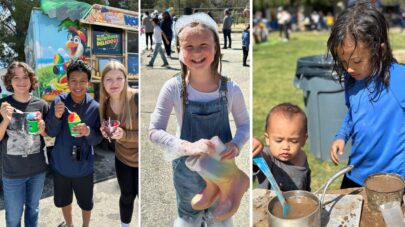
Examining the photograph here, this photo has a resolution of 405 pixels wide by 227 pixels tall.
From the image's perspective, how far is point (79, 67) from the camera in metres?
2.04

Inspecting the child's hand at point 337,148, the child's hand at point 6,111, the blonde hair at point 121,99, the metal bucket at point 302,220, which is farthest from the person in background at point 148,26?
the child's hand at point 337,148

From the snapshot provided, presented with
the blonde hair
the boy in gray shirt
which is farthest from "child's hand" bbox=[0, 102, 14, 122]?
the boy in gray shirt

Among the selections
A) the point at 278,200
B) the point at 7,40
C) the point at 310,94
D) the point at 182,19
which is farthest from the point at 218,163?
the point at 310,94

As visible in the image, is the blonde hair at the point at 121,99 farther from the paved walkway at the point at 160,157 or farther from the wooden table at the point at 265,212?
the wooden table at the point at 265,212

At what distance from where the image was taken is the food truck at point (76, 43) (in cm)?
199

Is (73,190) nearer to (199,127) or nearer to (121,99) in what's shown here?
(121,99)

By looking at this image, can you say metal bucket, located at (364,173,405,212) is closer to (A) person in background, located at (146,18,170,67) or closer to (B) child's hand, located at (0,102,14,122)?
(A) person in background, located at (146,18,170,67)

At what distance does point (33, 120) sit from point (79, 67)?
0.32 m

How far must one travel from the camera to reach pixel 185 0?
1694 mm

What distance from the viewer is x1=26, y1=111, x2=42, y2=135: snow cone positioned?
2.05 metres

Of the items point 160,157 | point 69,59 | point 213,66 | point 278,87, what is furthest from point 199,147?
point 278,87

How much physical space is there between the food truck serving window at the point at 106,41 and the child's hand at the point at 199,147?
591 mm

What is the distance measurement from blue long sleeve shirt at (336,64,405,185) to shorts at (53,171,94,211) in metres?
1.23

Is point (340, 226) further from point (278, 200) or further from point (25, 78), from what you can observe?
point (25, 78)
